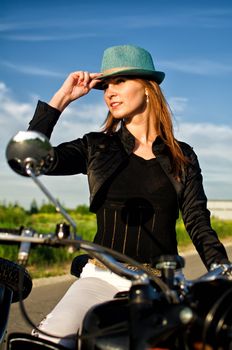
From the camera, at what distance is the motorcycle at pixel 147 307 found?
6.68ft

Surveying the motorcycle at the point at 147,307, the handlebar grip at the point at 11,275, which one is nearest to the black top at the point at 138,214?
the handlebar grip at the point at 11,275

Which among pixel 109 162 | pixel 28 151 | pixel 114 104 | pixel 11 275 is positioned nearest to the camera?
pixel 28 151

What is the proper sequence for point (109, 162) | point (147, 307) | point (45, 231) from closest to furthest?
point (147, 307) → point (109, 162) → point (45, 231)

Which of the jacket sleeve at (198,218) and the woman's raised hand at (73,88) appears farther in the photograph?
the woman's raised hand at (73,88)

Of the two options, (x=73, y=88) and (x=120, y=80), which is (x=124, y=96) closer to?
(x=120, y=80)

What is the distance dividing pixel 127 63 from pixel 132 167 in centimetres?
59

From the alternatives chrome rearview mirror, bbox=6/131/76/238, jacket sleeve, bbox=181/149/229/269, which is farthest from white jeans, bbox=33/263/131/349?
chrome rearview mirror, bbox=6/131/76/238

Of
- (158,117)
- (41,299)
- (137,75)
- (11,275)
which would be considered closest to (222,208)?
(41,299)

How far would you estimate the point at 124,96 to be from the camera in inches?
146

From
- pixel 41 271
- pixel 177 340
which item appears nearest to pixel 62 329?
pixel 177 340

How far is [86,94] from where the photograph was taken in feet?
12.7

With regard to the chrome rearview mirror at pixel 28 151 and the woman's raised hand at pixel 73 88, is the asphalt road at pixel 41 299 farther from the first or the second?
the chrome rearview mirror at pixel 28 151

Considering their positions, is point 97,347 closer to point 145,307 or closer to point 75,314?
point 145,307

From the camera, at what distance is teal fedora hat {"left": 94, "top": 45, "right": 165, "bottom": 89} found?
3.68 meters
